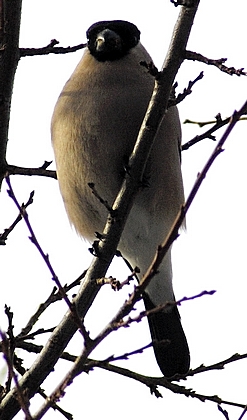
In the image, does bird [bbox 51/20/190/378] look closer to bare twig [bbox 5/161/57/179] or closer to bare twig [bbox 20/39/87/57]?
bare twig [bbox 5/161/57/179]

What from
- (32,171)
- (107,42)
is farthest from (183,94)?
(107,42)

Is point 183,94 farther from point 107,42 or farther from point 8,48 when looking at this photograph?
point 107,42

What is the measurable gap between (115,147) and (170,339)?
1275mm

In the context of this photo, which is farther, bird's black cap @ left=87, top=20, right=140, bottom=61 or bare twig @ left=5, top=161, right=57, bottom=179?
bird's black cap @ left=87, top=20, right=140, bottom=61

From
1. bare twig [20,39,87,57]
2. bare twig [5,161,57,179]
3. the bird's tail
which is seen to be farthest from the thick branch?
the bird's tail

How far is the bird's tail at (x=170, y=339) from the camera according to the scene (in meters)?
4.20

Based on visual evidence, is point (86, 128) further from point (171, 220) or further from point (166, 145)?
point (171, 220)

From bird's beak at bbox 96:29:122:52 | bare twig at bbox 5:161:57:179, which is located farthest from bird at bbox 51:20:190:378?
bare twig at bbox 5:161:57:179

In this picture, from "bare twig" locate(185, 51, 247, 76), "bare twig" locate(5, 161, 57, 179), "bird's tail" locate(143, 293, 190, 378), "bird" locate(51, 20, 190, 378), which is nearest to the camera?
"bare twig" locate(185, 51, 247, 76)

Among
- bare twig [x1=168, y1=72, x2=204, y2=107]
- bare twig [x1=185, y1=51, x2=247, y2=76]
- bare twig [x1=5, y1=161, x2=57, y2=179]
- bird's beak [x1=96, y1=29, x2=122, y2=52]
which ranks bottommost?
bare twig [x1=5, y1=161, x2=57, y2=179]

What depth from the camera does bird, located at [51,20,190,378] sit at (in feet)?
11.8

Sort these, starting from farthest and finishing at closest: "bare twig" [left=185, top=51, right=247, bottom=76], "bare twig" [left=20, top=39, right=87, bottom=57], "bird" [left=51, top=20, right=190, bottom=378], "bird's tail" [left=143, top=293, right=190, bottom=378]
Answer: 1. "bird's tail" [left=143, top=293, right=190, bottom=378]
2. "bird" [left=51, top=20, right=190, bottom=378]
3. "bare twig" [left=20, top=39, right=87, bottom=57]
4. "bare twig" [left=185, top=51, right=247, bottom=76]

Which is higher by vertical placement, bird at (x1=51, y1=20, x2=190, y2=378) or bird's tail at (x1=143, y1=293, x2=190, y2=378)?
bird at (x1=51, y1=20, x2=190, y2=378)

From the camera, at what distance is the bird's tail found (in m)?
4.20
